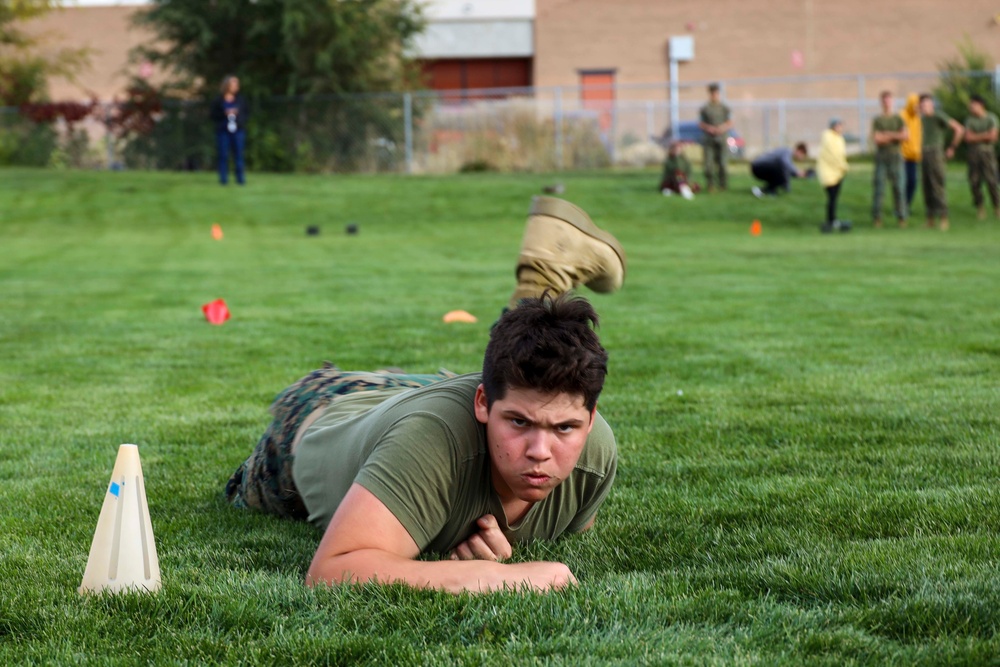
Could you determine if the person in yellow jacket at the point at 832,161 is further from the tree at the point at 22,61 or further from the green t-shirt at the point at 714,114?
the tree at the point at 22,61

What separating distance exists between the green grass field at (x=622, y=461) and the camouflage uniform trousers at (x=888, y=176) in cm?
608

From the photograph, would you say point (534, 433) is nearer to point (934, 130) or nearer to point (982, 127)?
point (934, 130)

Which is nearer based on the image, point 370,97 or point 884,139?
point 884,139

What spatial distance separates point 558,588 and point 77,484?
248 cm

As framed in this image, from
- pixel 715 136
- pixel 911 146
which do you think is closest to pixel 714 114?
pixel 715 136

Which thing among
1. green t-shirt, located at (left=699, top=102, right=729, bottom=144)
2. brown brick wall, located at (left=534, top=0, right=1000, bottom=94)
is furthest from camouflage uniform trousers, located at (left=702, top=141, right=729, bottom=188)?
brown brick wall, located at (left=534, top=0, right=1000, bottom=94)

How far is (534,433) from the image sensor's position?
3271 mm

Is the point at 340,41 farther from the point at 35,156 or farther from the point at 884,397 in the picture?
the point at 884,397

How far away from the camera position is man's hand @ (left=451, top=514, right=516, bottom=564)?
12.0 feet

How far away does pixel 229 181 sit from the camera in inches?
1125

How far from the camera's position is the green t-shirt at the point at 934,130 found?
2094 centimetres

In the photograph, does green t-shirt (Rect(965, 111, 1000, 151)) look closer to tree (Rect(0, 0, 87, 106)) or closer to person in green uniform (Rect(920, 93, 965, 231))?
person in green uniform (Rect(920, 93, 965, 231))

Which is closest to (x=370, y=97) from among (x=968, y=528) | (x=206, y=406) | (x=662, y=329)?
→ (x=662, y=329)

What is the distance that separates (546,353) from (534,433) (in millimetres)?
230
